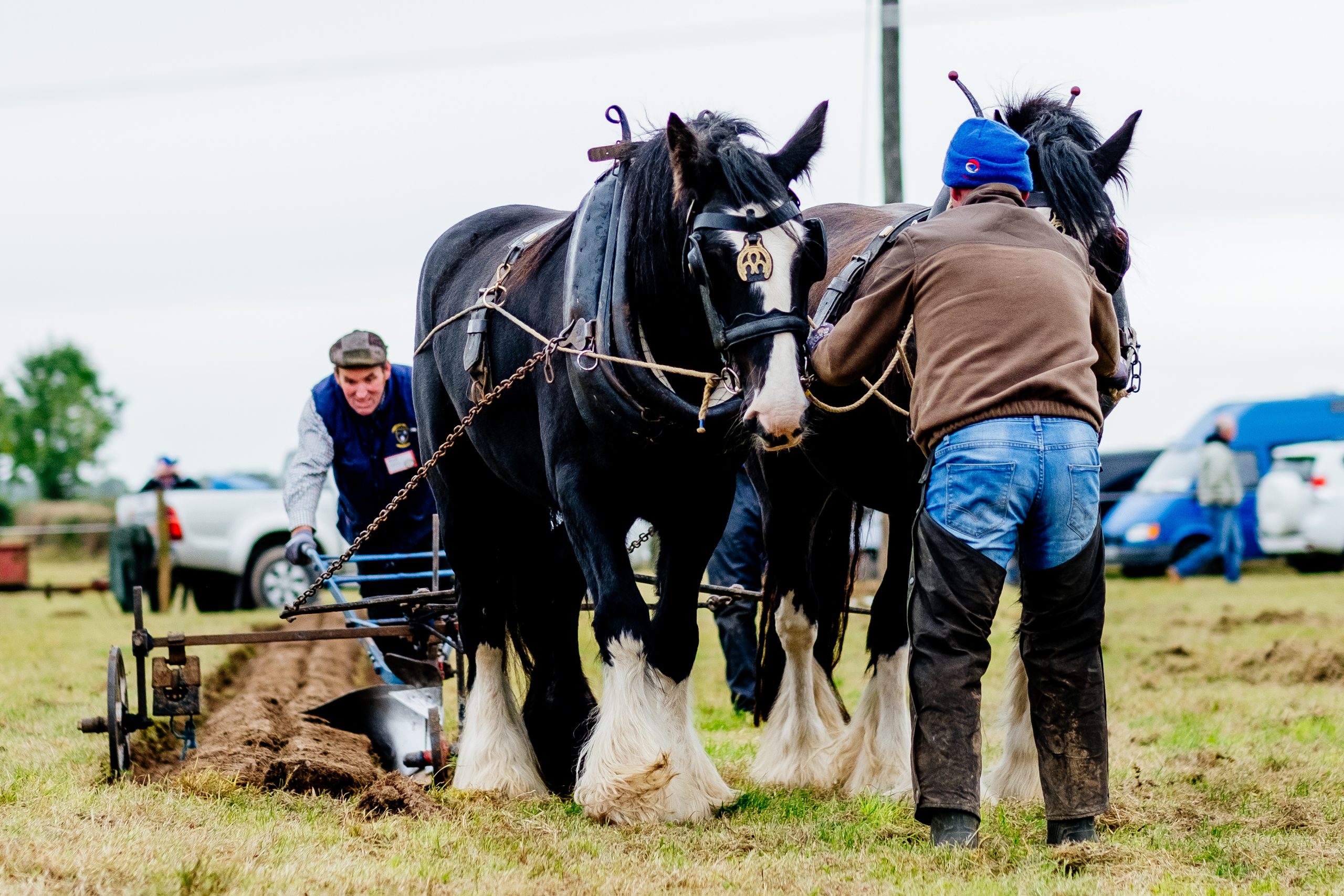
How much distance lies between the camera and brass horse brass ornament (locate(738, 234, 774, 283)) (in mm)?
3947

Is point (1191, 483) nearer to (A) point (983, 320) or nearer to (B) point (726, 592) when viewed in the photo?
(B) point (726, 592)

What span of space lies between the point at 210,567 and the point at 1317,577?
42.3 ft

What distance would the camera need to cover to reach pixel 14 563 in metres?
18.0

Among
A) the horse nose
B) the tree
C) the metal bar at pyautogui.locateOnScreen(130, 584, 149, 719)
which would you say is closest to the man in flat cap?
the metal bar at pyautogui.locateOnScreen(130, 584, 149, 719)

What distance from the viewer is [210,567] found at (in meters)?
15.0

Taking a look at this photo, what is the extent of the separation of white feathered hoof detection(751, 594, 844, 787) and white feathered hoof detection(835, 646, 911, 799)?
7 cm

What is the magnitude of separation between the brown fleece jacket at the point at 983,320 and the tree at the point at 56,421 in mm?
56201

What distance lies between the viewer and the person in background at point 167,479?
Result: 16.0 meters

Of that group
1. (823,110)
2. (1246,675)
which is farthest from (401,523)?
(1246,675)

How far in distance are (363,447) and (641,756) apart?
278cm

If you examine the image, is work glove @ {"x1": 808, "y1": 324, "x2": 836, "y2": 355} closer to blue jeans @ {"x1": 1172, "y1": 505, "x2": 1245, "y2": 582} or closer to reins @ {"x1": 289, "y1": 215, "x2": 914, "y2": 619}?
reins @ {"x1": 289, "y1": 215, "x2": 914, "y2": 619}

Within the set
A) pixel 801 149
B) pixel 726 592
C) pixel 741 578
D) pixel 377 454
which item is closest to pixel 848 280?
pixel 801 149

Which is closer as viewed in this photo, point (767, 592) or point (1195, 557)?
point (767, 592)

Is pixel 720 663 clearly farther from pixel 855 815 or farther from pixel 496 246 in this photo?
pixel 855 815
